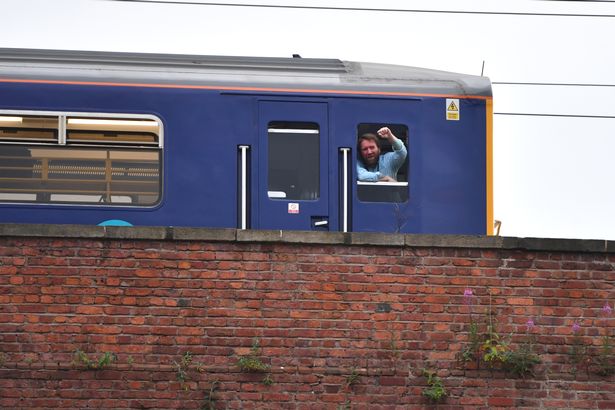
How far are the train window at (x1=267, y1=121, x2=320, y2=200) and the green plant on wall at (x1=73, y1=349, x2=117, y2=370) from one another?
3306mm

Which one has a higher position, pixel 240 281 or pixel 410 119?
pixel 410 119

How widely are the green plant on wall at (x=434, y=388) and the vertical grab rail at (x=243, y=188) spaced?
330cm

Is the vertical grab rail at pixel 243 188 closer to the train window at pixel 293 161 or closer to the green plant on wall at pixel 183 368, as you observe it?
the train window at pixel 293 161

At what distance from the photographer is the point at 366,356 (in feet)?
30.2

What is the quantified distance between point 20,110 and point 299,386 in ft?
15.7

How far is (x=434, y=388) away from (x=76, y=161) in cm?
481

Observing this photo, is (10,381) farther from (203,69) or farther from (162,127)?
(203,69)

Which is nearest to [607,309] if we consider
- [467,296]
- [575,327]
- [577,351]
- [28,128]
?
[575,327]

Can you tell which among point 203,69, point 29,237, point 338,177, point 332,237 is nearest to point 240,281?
point 332,237

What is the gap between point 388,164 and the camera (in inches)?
472

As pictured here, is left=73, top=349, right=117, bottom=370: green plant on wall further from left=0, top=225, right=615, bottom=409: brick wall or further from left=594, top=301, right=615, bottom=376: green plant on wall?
left=594, top=301, right=615, bottom=376: green plant on wall

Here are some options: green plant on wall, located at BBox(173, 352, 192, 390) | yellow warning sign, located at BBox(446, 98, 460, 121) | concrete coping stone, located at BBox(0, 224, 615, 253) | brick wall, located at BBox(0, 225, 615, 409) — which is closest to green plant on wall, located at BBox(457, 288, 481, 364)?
brick wall, located at BBox(0, 225, 615, 409)

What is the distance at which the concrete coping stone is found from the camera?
9.19 m

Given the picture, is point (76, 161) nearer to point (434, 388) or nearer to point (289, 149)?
point (289, 149)
